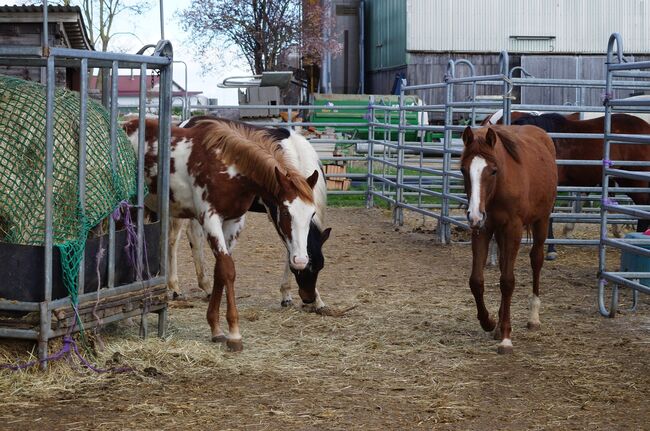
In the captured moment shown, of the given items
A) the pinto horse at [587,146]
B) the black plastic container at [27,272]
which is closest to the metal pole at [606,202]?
the pinto horse at [587,146]

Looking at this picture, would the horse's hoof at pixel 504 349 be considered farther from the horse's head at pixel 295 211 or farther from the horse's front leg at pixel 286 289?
the horse's front leg at pixel 286 289

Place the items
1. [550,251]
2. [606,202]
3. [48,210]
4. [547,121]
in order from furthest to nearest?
[550,251] → [547,121] → [606,202] → [48,210]

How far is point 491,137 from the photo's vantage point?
19.8 feet

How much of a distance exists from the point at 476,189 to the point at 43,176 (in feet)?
8.54

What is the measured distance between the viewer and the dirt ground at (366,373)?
4.67 metres

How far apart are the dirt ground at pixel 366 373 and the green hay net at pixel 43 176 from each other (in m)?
0.66

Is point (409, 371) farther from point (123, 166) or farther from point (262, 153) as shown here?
point (123, 166)

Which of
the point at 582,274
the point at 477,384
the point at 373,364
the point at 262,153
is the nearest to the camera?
the point at 477,384

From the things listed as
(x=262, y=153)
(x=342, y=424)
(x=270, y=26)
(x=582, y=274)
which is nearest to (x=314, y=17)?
(x=270, y=26)

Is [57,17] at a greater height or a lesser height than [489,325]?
greater

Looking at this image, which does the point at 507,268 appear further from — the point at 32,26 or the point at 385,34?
the point at 385,34

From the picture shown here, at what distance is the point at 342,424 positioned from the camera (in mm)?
4570

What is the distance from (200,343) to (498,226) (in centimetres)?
210

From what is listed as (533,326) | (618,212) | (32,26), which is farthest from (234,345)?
(32,26)
